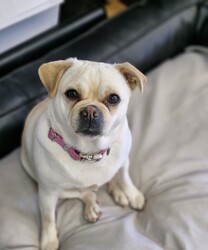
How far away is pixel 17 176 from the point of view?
118 centimetres

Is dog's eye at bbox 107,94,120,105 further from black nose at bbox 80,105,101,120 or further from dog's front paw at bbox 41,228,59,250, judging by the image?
dog's front paw at bbox 41,228,59,250

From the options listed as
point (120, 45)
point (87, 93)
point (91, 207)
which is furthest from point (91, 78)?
point (120, 45)

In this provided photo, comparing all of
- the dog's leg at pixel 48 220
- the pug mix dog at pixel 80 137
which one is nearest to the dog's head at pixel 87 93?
the pug mix dog at pixel 80 137

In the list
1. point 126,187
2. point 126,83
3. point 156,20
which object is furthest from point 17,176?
point 156,20

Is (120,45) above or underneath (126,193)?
above

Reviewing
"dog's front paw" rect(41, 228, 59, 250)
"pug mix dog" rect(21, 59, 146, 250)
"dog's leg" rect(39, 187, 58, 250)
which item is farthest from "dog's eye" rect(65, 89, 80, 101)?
"dog's front paw" rect(41, 228, 59, 250)

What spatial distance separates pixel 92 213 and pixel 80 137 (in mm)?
253

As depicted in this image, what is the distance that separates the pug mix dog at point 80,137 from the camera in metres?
0.89

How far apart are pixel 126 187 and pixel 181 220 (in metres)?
0.19

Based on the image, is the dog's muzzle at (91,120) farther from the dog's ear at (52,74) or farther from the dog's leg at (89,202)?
the dog's leg at (89,202)

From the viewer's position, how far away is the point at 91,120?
2.86 feet

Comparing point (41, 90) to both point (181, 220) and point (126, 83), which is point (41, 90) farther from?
point (181, 220)

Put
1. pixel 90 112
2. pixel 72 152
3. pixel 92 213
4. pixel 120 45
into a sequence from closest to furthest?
pixel 90 112
pixel 72 152
pixel 92 213
pixel 120 45

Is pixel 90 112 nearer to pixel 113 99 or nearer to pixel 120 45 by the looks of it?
pixel 113 99
